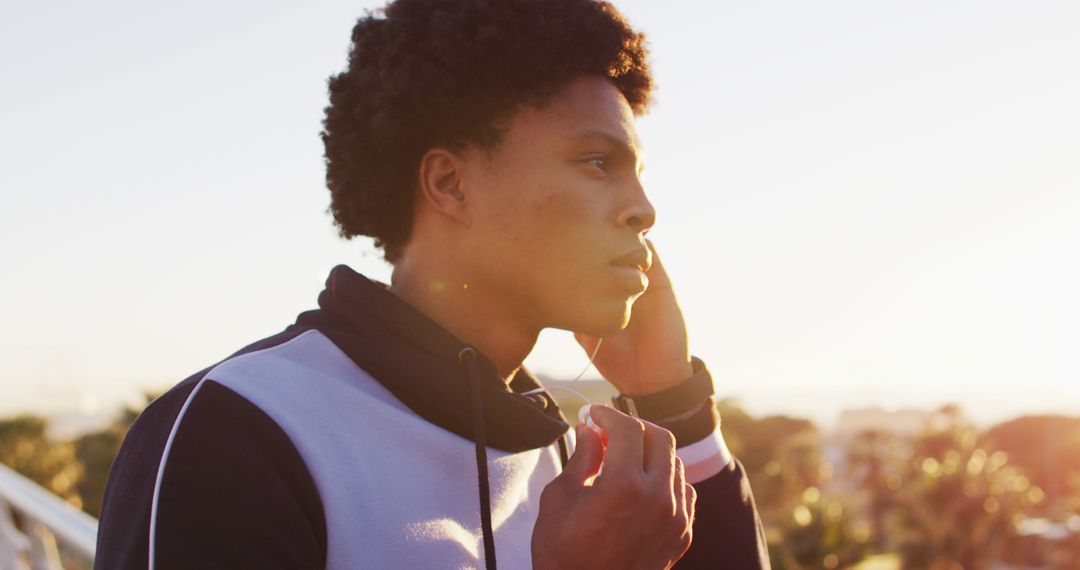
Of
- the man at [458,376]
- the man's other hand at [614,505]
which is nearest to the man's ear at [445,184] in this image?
the man at [458,376]

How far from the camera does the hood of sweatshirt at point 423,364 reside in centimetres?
163

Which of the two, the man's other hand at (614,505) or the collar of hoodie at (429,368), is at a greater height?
the collar of hoodie at (429,368)

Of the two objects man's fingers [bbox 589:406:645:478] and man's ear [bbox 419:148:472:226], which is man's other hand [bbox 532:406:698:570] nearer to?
man's fingers [bbox 589:406:645:478]

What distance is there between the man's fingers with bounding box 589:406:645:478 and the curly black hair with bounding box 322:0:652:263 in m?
0.60

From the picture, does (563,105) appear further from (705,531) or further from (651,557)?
(705,531)

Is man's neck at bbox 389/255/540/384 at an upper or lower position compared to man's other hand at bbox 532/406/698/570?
upper

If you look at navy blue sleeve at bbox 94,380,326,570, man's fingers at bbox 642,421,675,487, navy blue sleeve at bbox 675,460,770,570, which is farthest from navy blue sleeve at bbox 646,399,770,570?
navy blue sleeve at bbox 94,380,326,570

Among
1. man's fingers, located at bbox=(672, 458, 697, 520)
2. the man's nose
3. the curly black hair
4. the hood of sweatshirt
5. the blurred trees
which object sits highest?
the curly black hair

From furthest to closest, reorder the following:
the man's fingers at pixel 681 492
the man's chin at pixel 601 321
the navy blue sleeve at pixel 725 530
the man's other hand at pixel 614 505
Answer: the navy blue sleeve at pixel 725 530, the man's chin at pixel 601 321, the man's fingers at pixel 681 492, the man's other hand at pixel 614 505

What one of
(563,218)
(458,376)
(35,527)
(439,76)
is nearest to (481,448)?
(458,376)

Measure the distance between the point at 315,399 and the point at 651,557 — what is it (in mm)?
572

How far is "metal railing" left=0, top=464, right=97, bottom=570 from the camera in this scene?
2.89m

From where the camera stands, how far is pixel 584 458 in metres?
1.42

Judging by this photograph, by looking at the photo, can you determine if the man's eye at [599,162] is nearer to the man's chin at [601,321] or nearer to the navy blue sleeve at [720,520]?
the man's chin at [601,321]
